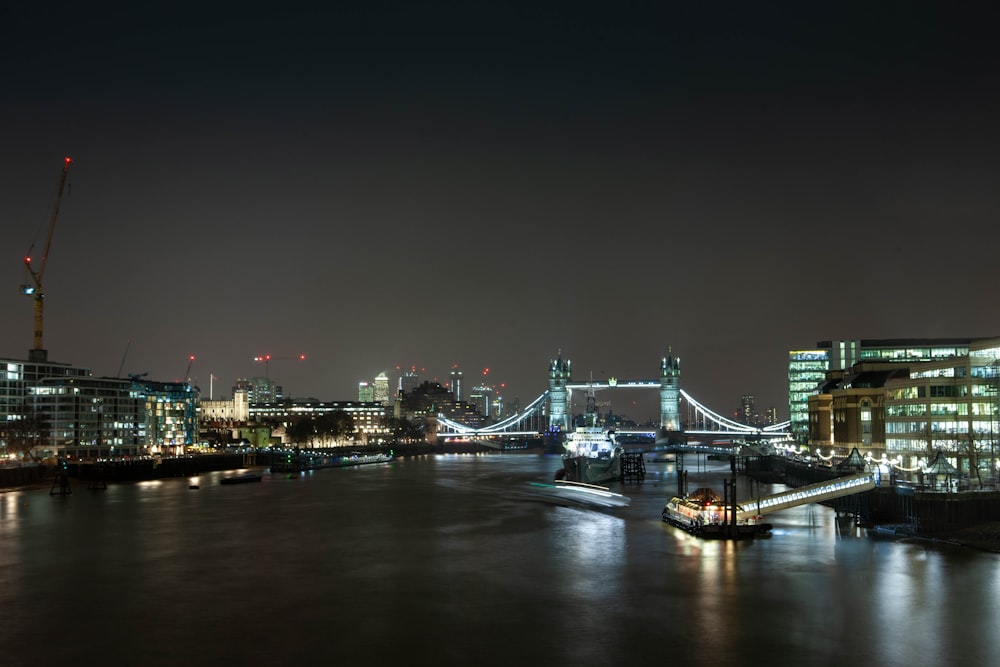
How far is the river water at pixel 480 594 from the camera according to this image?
23281 millimetres

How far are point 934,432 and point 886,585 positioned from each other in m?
31.1

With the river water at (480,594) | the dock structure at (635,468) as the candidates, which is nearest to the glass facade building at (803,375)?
the dock structure at (635,468)

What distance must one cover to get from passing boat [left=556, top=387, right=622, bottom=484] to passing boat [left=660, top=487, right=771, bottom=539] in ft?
123

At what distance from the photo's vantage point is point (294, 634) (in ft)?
81.9

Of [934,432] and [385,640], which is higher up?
[934,432]

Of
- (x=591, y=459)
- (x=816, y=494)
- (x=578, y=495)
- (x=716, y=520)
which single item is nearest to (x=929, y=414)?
(x=816, y=494)

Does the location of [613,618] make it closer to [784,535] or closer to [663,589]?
[663,589]

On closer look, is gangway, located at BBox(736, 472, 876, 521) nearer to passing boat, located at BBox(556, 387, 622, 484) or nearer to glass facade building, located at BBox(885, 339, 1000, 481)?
glass facade building, located at BBox(885, 339, 1000, 481)

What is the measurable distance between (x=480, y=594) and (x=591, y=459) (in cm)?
5512

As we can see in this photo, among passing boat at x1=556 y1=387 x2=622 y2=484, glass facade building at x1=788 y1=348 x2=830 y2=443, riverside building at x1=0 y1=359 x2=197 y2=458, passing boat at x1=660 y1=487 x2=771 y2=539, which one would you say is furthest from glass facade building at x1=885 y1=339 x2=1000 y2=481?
riverside building at x1=0 y1=359 x2=197 y2=458

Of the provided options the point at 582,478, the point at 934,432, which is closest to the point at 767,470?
the point at 582,478

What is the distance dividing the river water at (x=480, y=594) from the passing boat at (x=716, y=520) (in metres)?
1.12

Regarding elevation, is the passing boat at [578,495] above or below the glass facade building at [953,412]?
below

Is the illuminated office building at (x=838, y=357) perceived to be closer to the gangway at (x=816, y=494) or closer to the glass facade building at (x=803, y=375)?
the glass facade building at (x=803, y=375)
